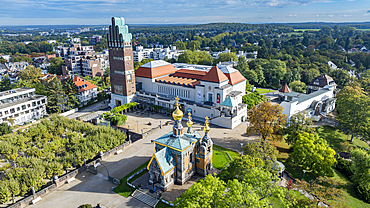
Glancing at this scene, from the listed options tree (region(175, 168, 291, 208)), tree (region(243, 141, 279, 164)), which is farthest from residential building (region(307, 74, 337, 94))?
tree (region(175, 168, 291, 208))

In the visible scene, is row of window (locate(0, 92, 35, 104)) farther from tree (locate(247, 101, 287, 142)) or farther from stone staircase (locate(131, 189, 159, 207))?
tree (locate(247, 101, 287, 142))

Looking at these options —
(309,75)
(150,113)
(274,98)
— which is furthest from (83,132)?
(309,75)

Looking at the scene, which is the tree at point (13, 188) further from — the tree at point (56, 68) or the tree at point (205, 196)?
the tree at point (56, 68)

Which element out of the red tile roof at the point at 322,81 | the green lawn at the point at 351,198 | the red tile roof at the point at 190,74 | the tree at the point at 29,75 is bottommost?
the green lawn at the point at 351,198

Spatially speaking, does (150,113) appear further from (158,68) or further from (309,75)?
(309,75)

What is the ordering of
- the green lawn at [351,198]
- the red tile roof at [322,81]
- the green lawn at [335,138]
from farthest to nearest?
the red tile roof at [322,81]
the green lawn at [335,138]
the green lawn at [351,198]

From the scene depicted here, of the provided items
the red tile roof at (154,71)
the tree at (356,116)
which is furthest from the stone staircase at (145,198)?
the tree at (356,116)
